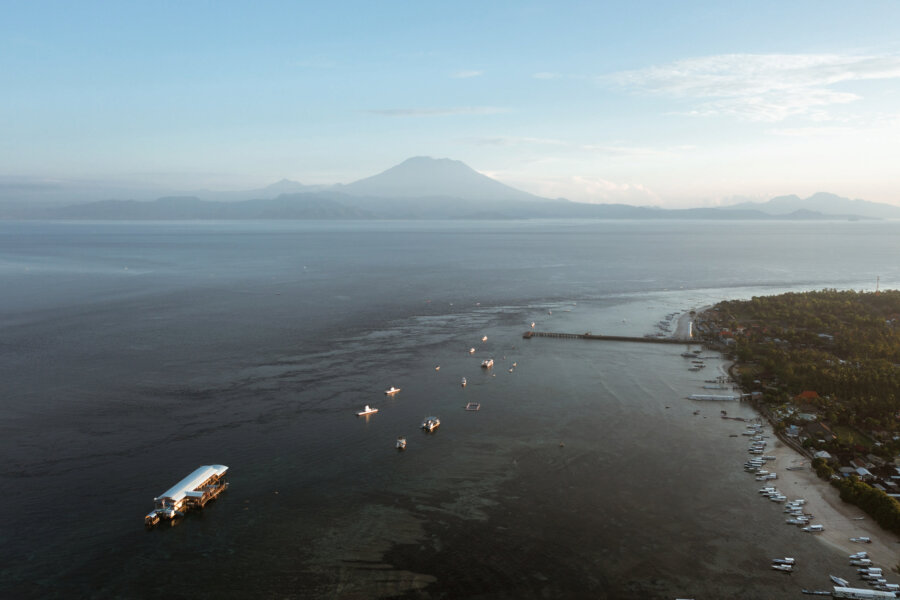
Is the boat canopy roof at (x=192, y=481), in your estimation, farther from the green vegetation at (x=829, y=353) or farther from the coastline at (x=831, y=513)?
the green vegetation at (x=829, y=353)

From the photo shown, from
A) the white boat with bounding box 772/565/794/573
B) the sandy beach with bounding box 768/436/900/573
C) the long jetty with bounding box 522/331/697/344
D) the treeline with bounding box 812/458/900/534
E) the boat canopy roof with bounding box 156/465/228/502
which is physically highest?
the long jetty with bounding box 522/331/697/344

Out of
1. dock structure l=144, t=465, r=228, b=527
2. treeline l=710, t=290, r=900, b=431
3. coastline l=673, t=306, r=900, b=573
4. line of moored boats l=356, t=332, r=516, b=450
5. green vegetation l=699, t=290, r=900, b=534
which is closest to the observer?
coastline l=673, t=306, r=900, b=573

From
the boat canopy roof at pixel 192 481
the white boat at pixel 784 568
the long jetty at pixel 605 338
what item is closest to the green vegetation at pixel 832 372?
the long jetty at pixel 605 338

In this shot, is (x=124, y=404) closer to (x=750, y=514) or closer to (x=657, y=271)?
(x=750, y=514)

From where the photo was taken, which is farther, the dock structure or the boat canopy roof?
the boat canopy roof

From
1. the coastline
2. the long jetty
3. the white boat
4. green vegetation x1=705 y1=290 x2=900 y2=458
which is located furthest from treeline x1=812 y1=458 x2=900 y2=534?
the long jetty

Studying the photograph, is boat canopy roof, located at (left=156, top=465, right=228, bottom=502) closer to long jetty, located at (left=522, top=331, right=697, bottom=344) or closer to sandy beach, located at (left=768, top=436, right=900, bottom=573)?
sandy beach, located at (left=768, top=436, right=900, bottom=573)

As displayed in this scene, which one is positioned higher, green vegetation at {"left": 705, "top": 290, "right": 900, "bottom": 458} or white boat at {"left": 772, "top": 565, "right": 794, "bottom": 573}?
green vegetation at {"left": 705, "top": 290, "right": 900, "bottom": 458}

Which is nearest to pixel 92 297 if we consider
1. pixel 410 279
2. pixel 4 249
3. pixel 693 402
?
pixel 410 279
